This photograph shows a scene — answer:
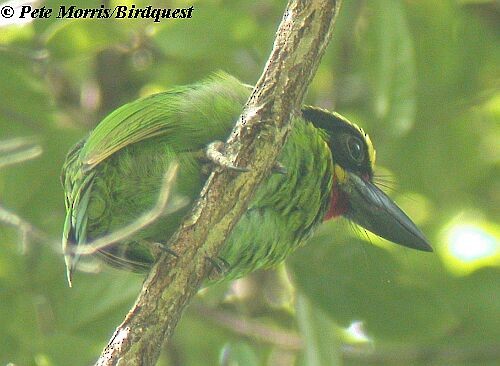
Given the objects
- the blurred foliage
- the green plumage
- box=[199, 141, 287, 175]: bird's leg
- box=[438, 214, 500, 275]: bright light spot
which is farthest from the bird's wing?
box=[438, 214, 500, 275]: bright light spot

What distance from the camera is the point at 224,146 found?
8.50ft

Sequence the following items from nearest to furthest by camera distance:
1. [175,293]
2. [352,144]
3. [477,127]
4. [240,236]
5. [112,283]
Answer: [175,293] < [240,236] < [352,144] < [112,283] < [477,127]

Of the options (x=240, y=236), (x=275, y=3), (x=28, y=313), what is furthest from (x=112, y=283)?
(x=275, y=3)

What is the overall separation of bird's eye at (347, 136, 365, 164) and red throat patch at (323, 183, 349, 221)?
0.37ft

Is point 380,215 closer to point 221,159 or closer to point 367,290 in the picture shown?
point 367,290

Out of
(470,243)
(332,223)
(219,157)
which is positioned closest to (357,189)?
(332,223)

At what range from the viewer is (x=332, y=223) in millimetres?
3771

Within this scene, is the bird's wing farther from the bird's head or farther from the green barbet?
the bird's head

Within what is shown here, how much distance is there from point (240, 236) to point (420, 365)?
1.12m

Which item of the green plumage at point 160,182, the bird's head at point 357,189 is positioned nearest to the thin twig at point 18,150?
the green plumage at point 160,182

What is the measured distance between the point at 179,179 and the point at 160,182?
2.4 inches

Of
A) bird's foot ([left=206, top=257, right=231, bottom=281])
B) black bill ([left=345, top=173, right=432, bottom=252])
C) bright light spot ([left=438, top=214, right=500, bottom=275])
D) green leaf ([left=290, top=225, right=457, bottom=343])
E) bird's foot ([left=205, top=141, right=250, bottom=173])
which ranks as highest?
bright light spot ([left=438, top=214, right=500, bottom=275])

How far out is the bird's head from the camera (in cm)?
319

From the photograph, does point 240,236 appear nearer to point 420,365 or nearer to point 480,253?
point 420,365
